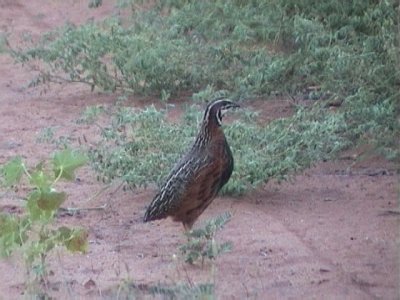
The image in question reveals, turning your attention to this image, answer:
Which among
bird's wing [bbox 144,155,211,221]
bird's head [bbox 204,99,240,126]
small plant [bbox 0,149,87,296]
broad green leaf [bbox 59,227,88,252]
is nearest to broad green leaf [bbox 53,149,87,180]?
small plant [bbox 0,149,87,296]

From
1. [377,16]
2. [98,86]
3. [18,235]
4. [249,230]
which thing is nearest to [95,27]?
[98,86]

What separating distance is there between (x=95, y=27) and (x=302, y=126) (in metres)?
3.71

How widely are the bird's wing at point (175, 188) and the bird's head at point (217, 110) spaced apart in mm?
268

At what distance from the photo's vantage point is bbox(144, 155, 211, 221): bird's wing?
7.74m

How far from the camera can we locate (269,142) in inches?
352

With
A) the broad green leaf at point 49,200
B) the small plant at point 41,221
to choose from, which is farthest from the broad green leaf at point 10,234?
the broad green leaf at point 49,200

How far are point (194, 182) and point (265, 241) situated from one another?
1.76 ft

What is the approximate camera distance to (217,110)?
807 centimetres

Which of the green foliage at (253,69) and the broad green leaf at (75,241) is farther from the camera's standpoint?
the green foliage at (253,69)

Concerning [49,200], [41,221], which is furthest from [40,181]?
[41,221]

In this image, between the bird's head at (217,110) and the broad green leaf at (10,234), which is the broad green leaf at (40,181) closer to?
the broad green leaf at (10,234)

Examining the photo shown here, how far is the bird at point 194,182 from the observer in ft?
25.4

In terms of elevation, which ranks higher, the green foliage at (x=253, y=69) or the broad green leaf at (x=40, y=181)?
the broad green leaf at (x=40, y=181)

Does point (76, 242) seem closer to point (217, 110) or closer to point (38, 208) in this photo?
point (38, 208)
